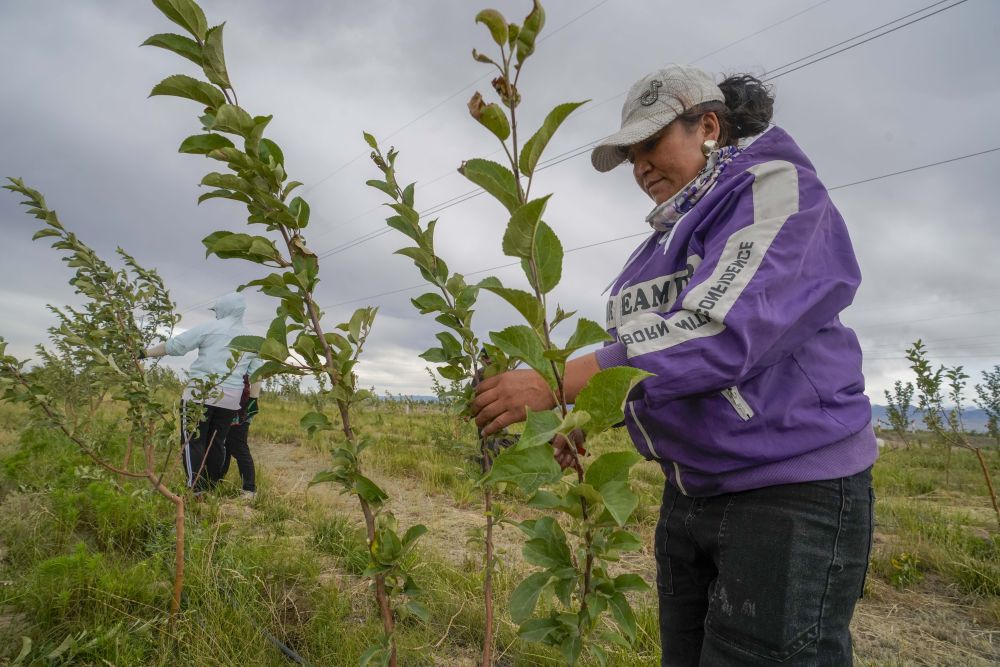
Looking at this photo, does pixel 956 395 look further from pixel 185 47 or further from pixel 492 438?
pixel 185 47

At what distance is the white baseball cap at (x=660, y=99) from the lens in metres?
1.38

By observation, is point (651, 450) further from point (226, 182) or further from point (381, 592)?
point (226, 182)

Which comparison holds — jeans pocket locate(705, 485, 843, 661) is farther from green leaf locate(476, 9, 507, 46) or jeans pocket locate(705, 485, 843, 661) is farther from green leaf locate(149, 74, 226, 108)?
green leaf locate(149, 74, 226, 108)

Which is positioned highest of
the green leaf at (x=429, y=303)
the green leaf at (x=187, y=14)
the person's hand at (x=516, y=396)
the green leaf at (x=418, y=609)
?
the green leaf at (x=187, y=14)

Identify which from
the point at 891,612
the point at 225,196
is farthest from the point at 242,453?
the point at 891,612

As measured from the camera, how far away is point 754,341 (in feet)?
3.01

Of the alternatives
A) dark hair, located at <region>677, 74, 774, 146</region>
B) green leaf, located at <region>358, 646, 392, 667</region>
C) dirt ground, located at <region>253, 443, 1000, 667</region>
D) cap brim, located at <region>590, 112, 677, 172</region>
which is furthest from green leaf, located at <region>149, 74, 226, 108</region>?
dirt ground, located at <region>253, 443, 1000, 667</region>

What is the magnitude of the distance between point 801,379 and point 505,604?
6.50ft

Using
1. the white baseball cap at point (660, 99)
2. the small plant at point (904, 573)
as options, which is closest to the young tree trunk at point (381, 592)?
the white baseball cap at point (660, 99)

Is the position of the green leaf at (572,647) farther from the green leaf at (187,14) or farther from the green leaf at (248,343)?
Result: the green leaf at (187,14)

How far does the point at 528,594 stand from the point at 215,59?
122 centimetres

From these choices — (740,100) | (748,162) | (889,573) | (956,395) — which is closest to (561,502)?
(748,162)

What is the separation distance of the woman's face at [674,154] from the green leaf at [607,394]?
94cm

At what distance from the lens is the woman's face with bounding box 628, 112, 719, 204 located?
1.42 metres
